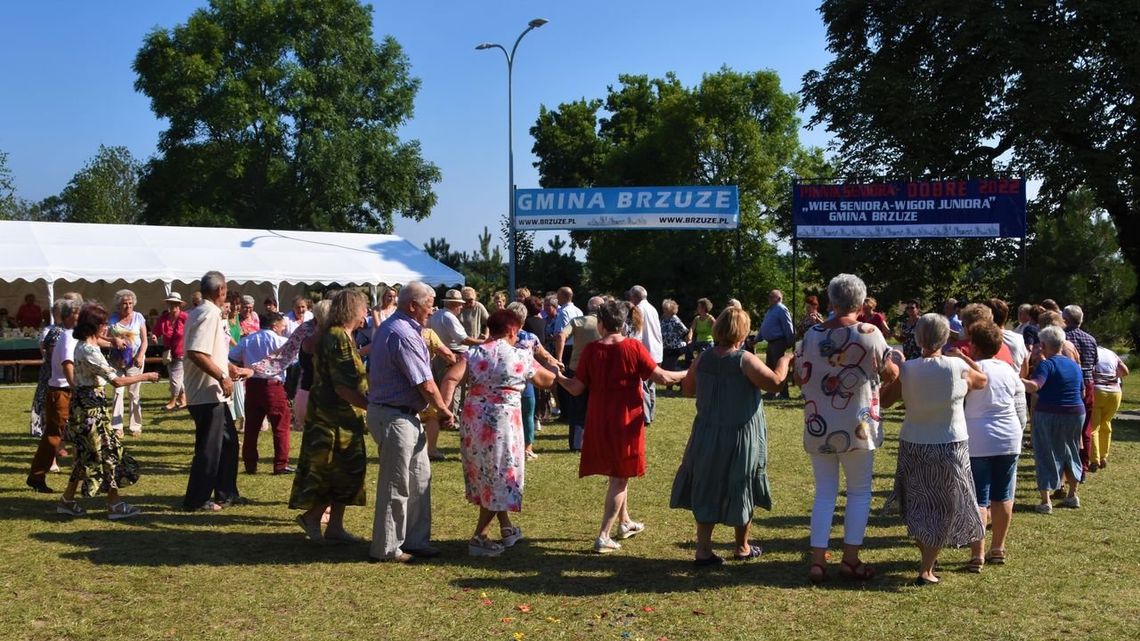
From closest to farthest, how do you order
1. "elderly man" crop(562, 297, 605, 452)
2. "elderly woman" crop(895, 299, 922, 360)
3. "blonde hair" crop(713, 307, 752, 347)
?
"blonde hair" crop(713, 307, 752, 347)
"elderly man" crop(562, 297, 605, 452)
"elderly woman" crop(895, 299, 922, 360)

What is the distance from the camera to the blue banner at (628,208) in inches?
880

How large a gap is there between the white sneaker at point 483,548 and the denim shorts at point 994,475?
3.04 meters

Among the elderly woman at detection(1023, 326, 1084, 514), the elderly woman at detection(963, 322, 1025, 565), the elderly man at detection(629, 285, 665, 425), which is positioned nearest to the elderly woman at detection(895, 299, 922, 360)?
the elderly man at detection(629, 285, 665, 425)

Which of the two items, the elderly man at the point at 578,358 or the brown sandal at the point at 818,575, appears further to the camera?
the elderly man at the point at 578,358

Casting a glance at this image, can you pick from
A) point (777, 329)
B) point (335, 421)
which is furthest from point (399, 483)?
point (777, 329)

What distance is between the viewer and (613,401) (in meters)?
6.50

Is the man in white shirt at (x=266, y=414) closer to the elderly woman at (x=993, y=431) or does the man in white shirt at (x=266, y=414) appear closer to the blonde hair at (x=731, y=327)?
the blonde hair at (x=731, y=327)

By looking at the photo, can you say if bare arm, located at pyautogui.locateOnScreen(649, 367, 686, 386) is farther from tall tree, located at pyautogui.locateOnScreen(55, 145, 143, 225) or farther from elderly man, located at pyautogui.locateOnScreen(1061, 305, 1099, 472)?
tall tree, located at pyautogui.locateOnScreen(55, 145, 143, 225)

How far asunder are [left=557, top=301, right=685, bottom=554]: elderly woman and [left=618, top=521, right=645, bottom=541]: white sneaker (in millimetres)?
369

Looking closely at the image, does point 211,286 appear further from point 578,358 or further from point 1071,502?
point 1071,502

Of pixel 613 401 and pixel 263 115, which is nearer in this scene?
pixel 613 401

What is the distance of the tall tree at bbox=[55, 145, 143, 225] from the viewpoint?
72.4m

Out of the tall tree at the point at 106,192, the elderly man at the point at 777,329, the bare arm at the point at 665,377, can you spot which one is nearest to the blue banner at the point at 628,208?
the elderly man at the point at 777,329

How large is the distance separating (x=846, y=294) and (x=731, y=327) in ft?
2.32
